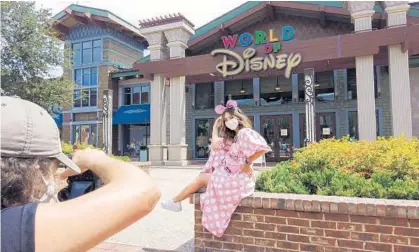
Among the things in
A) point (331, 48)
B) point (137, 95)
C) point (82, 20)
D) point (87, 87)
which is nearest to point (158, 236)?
point (331, 48)

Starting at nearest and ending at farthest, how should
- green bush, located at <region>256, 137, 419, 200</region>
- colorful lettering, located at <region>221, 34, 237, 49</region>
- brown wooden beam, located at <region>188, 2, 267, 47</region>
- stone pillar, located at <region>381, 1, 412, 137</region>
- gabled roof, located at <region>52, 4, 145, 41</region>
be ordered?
green bush, located at <region>256, 137, 419, 200</region>, stone pillar, located at <region>381, 1, 412, 137</region>, brown wooden beam, located at <region>188, 2, 267, 47</region>, colorful lettering, located at <region>221, 34, 237, 49</region>, gabled roof, located at <region>52, 4, 145, 41</region>

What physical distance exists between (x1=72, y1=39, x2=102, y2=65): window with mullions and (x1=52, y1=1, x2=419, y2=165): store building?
27.6 feet

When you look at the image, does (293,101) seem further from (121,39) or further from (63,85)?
(121,39)

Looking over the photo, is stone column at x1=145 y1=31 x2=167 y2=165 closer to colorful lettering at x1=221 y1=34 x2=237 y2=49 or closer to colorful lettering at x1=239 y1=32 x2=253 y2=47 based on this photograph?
colorful lettering at x1=221 y1=34 x2=237 y2=49

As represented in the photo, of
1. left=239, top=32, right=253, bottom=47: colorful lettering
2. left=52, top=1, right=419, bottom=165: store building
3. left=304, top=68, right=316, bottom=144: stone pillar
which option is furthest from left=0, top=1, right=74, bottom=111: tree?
left=304, top=68, right=316, bottom=144: stone pillar

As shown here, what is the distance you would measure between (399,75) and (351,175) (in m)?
10.6

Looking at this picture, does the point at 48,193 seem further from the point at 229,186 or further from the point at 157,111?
the point at 157,111

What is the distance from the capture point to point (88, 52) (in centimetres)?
2466

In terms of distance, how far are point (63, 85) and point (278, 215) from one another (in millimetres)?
17155

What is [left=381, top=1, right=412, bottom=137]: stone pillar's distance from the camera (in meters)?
12.4

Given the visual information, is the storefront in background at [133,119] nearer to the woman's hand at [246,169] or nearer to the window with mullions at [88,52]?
the window with mullions at [88,52]

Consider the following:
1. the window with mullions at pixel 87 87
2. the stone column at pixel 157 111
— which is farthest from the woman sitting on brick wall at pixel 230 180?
the window with mullions at pixel 87 87

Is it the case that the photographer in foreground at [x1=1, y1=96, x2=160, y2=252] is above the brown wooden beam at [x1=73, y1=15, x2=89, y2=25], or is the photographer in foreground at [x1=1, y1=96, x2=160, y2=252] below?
below

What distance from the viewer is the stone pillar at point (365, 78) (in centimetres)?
1282
